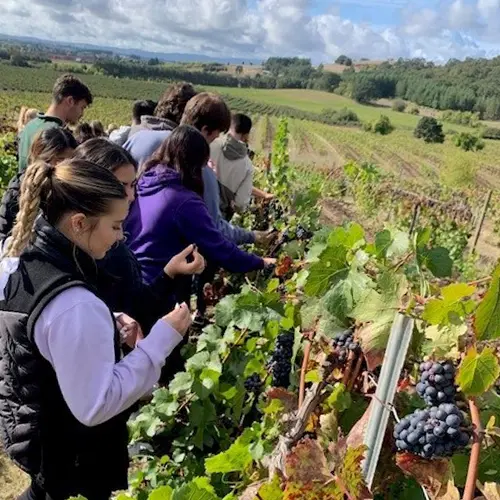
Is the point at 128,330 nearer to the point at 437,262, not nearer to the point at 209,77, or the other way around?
the point at 437,262

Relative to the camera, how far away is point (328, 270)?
1476mm

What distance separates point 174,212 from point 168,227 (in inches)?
3.4

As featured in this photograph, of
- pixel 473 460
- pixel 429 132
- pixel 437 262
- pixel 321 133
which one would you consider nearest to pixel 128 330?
pixel 437 262

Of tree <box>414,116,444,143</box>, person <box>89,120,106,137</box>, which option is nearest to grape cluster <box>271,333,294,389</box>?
person <box>89,120,106,137</box>

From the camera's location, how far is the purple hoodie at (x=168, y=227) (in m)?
2.59

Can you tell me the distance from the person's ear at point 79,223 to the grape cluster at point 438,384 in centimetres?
99

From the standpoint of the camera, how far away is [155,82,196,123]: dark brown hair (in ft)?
11.8

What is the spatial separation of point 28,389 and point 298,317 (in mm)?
843

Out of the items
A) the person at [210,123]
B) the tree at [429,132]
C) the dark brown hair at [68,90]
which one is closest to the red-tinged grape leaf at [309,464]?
the person at [210,123]

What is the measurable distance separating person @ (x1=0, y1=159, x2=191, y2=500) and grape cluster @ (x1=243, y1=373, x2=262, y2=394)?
55 cm

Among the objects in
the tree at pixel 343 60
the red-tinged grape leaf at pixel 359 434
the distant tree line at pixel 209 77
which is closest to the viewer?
the red-tinged grape leaf at pixel 359 434

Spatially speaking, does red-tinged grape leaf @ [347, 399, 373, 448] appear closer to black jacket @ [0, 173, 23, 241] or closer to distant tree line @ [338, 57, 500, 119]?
black jacket @ [0, 173, 23, 241]

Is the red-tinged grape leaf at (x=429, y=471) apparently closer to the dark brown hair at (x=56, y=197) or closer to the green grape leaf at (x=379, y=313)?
the green grape leaf at (x=379, y=313)

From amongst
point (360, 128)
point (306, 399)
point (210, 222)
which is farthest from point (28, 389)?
point (360, 128)
